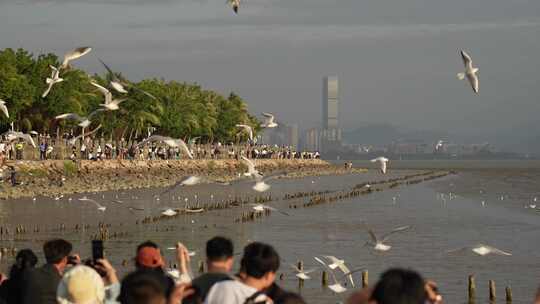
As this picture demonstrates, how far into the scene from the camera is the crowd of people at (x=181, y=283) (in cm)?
629

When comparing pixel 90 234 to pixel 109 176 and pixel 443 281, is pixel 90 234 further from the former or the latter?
pixel 109 176

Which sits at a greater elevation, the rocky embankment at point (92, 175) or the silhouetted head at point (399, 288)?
the rocky embankment at point (92, 175)

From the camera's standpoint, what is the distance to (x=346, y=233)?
4038 centimetres

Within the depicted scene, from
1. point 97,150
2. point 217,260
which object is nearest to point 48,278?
point 217,260

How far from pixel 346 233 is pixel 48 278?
103 feet

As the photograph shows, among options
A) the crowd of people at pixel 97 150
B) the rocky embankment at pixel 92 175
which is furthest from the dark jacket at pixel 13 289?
the rocky embankment at pixel 92 175

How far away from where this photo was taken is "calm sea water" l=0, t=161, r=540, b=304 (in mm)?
27000

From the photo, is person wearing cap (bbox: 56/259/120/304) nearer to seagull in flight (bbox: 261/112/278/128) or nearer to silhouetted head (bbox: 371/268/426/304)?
silhouetted head (bbox: 371/268/426/304)

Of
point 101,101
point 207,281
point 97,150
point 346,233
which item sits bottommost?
point 346,233

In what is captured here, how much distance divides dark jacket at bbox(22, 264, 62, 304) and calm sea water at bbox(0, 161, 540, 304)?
12.7m

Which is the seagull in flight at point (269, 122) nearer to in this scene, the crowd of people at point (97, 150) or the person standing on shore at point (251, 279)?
the crowd of people at point (97, 150)

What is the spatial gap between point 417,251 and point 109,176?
43.2 metres

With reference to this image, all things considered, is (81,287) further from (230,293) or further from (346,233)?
(346,233)

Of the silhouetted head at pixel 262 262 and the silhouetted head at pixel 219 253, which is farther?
the silhouetted head at pixel 219 253
